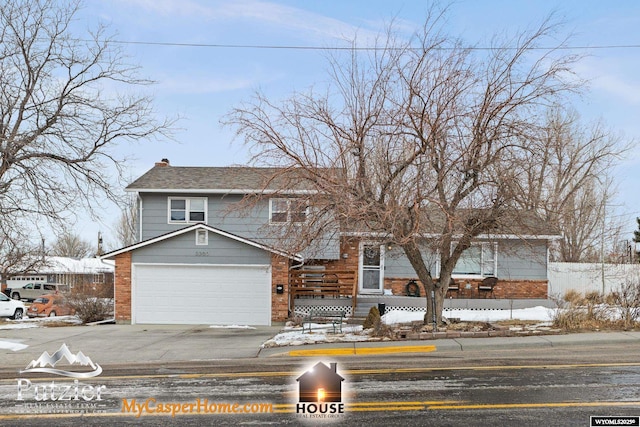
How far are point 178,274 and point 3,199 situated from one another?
7.18 meters

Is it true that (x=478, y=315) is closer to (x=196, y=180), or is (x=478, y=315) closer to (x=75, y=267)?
(x=196, y=180)

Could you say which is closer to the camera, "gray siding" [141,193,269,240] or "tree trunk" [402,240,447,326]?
"tree trunk" [402,240,447,326]

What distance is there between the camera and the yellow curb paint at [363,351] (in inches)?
514

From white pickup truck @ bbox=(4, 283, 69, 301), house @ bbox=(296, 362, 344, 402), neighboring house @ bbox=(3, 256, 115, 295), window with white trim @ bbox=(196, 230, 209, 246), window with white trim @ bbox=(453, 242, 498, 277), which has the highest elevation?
window with white trim @ bbox=(196, 230, 209, 246)

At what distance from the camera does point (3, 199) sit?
2205 cm

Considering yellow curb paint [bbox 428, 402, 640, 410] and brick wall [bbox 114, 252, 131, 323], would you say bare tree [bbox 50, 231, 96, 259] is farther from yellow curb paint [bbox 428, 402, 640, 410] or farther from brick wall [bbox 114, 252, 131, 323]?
yellow curb paint [bbox 428, 402, 640, 410]

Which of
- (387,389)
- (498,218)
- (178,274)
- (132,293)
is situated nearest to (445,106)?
(498,218)

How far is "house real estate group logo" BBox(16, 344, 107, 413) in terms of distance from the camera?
27.2ft

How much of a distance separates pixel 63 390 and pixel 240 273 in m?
12.4

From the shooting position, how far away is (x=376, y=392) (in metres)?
8.77

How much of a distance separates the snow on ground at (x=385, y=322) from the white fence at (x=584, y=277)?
6.62m

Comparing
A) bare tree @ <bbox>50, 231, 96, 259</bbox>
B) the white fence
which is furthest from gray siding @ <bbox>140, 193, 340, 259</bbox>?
bare tree @ <bbox>50, 231, 96, 259</bbox>

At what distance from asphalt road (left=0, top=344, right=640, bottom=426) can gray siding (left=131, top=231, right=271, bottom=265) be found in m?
9.44

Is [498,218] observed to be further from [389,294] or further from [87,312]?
[87,312]
